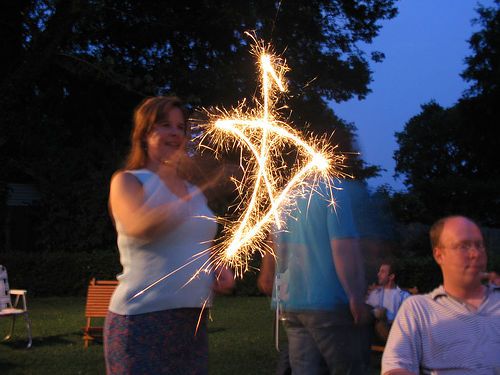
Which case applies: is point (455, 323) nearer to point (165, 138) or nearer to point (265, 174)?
point (265, 174)

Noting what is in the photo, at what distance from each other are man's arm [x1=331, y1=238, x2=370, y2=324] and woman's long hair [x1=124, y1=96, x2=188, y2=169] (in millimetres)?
1221

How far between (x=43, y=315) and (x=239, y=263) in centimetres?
920

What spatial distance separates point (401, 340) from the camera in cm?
281

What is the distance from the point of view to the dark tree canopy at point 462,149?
33312 millimetres

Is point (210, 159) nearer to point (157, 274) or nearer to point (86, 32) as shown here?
point (157, 274)

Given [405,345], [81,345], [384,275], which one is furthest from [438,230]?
[81,345]

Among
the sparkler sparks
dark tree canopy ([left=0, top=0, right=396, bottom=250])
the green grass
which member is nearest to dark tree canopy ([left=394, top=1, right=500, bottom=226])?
dark tree canopy ([left=0, top=0, right=396, bottom=250])

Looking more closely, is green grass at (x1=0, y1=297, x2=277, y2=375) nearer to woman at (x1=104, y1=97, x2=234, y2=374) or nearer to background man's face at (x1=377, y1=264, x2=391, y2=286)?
background man's face at (x1=377, y1=264, x2=391, y2=286)

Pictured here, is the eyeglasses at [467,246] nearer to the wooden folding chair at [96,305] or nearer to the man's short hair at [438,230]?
the man's short hair at [438,230]

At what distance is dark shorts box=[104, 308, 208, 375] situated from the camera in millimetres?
2334

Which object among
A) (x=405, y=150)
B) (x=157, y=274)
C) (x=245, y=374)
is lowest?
(x=245, y=374)

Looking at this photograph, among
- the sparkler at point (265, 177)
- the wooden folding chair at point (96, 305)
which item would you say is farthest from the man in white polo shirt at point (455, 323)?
the wooden folding chair at point (96, 305)

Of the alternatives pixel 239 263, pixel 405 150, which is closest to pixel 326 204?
pixel 239 263

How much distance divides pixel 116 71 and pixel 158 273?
14.4 metres
